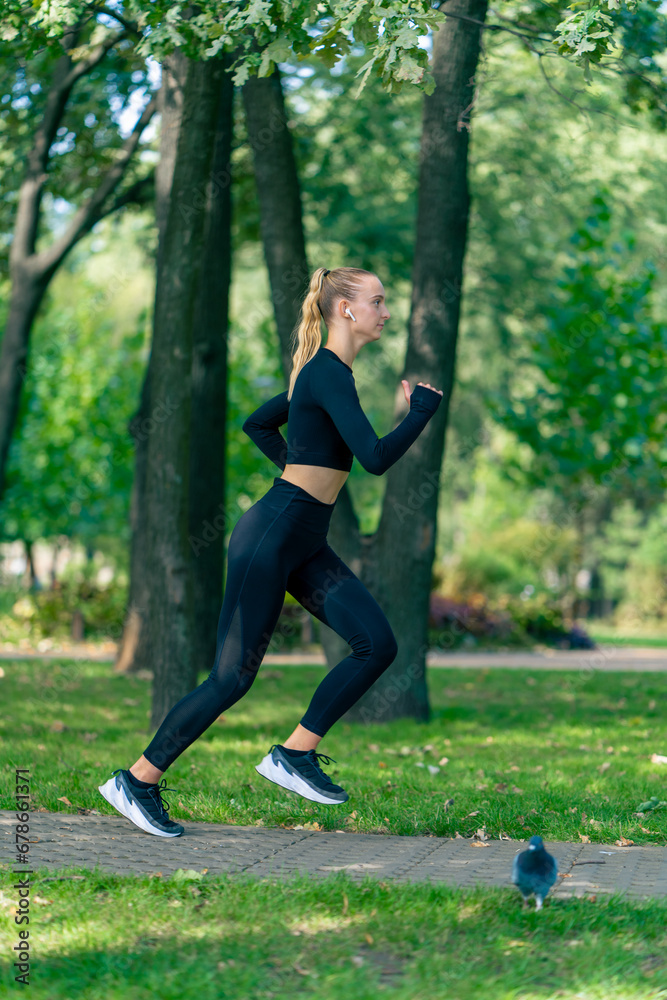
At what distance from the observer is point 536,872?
3.32 metres

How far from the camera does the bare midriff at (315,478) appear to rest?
13.9ft

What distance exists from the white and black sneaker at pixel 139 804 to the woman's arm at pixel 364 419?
5.25 ft

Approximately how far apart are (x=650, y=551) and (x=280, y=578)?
1258 inches

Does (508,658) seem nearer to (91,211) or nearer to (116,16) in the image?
(91,211)

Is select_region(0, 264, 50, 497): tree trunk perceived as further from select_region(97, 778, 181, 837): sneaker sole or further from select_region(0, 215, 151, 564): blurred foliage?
select_region(0, 215, 151, 564): blurred foliage

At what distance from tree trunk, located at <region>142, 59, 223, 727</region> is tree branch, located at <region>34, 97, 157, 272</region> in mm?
3738

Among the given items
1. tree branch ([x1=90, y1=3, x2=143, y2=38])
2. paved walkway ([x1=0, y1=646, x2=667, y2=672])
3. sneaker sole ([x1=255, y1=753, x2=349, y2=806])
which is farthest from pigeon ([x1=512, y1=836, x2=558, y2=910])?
paved walkway ([x1=0, y1=646, x2=667, y2=672])

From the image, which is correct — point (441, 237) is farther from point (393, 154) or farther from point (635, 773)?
point (393, 154)

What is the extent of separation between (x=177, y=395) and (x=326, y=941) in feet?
15.1

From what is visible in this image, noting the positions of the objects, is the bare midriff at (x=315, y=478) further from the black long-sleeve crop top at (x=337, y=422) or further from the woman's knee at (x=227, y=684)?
the woman's knee at (x=227, y=684)

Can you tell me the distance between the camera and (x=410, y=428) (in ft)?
13.1

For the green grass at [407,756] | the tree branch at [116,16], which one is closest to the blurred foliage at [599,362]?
the green grass at [407,756]

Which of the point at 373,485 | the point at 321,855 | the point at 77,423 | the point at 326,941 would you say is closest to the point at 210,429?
the point at 321,855

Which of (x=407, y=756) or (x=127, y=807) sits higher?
(x=127, y=807)
